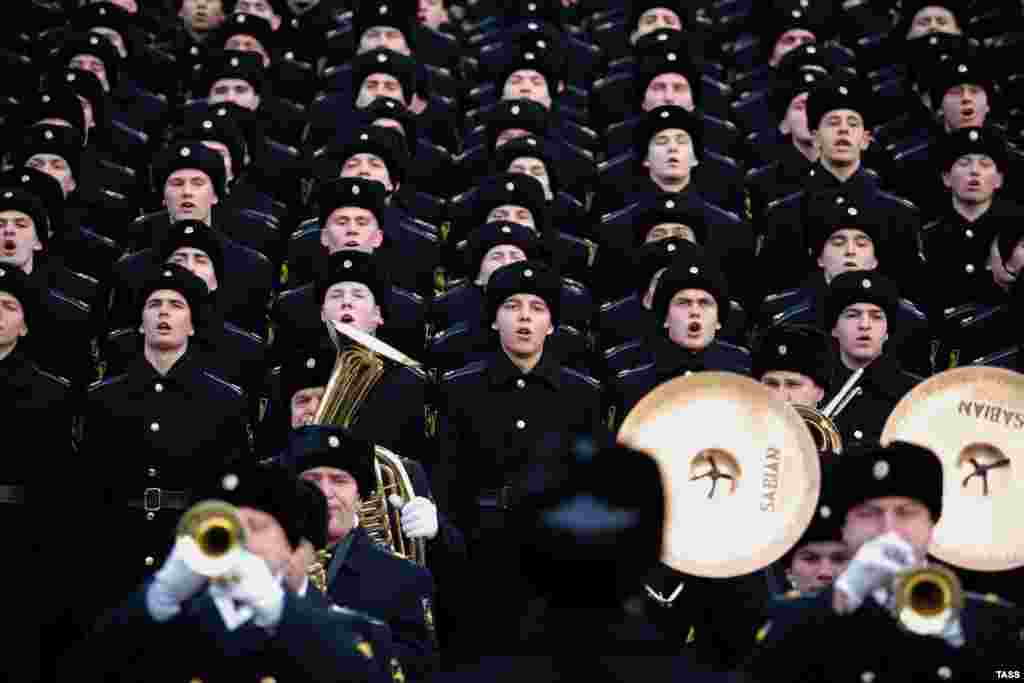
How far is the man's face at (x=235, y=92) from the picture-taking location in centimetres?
1470

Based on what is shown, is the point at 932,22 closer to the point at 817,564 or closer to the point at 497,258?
the point at 497,258

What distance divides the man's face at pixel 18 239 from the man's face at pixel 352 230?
5.13ft

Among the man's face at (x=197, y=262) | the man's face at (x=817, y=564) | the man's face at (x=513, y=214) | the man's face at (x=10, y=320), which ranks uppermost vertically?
the man's face at (x=513, y=214)

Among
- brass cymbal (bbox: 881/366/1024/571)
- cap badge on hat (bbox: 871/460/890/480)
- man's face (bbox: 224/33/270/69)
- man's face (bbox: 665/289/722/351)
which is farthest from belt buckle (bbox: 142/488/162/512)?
man's face (bbox: 224/33/270/69)

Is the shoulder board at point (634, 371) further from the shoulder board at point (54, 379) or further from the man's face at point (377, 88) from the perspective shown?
the man's face at point (377, 88)

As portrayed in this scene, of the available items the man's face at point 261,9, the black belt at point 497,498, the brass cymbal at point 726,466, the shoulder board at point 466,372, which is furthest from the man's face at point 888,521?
the man's face at point 261,9

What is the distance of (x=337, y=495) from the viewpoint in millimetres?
8547

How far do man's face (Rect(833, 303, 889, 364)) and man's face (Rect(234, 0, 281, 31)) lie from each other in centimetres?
653

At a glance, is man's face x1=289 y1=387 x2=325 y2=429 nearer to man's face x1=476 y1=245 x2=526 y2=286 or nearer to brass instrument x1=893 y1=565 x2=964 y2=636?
man's face x1=476 y1=245 x2=526 y2=286

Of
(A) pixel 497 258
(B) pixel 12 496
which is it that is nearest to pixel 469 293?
(A) pixel 497 258

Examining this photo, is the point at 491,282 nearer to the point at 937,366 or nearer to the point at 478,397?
the point at 478,397

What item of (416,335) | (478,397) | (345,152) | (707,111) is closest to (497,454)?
(478,397)

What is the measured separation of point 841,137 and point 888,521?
256 inches

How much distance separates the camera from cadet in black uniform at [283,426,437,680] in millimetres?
8406
